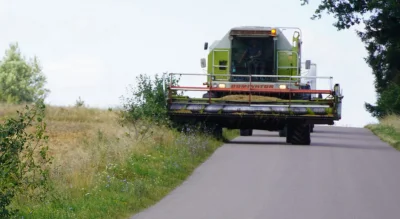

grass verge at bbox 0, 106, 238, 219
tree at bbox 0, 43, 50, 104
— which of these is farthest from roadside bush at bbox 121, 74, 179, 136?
tree at bbox 0, 43, 50, 104

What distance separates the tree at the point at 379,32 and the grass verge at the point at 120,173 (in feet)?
29.1

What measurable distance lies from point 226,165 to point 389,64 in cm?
3429

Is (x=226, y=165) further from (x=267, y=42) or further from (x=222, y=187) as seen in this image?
(x=267, y=42)

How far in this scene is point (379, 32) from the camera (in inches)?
1781

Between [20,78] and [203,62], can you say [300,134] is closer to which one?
[203,62]

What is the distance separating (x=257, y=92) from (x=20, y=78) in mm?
82473

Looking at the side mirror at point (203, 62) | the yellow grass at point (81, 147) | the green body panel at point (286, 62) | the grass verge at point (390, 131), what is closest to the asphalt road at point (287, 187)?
the yellow grass at point (81, 147)

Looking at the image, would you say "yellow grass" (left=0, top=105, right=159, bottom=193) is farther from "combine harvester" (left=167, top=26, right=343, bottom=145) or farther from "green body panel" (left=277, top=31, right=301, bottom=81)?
"green body panel" (left=277, top=31, right=301, bottom=81)

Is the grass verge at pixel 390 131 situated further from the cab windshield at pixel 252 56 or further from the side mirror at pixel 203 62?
the side mirror at pixel 203 62

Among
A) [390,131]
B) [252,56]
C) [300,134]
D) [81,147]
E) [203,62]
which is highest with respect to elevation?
[252,56]

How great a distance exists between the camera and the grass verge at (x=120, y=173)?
1465cm

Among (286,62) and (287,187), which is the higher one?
(286,62)

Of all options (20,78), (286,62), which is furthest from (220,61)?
(20,78)

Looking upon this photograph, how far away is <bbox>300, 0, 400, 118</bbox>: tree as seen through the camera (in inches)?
1435
